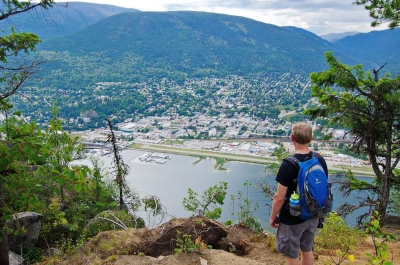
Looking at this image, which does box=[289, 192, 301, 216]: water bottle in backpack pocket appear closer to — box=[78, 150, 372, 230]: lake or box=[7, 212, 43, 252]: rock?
box=[7, 212, 43, 252]: rock

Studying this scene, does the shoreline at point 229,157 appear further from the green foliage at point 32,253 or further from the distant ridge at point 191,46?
the distant ridge at point 191,46

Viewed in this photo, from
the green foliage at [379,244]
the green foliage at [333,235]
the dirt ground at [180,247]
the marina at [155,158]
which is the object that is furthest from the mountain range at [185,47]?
the green foliage at [379,244]

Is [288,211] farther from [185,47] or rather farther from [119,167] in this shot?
[185,47]

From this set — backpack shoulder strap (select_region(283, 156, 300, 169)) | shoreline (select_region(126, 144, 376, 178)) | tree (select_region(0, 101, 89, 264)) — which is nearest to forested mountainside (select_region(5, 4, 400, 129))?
shoreline (select_region(126, 144, 376, 178))

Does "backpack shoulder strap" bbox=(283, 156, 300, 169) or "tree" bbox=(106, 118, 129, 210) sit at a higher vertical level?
"backpack shoulder strap" bbox=(283, 156, 300, 169)

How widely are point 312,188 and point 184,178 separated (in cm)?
1899

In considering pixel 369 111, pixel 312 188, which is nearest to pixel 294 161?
pixel 312 188

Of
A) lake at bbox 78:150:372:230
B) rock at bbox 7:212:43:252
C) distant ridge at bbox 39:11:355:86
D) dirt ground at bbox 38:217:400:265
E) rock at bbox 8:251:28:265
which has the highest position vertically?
distant ridge at bbox 39:11:355:86

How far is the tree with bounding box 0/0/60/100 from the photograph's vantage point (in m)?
3.85

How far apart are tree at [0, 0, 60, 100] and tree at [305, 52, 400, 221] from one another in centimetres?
599

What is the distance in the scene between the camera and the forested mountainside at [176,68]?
5716cm

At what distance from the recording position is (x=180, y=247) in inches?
181

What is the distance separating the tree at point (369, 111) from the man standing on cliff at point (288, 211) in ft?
16.2

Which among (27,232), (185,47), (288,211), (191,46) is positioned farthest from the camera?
(191,46)
